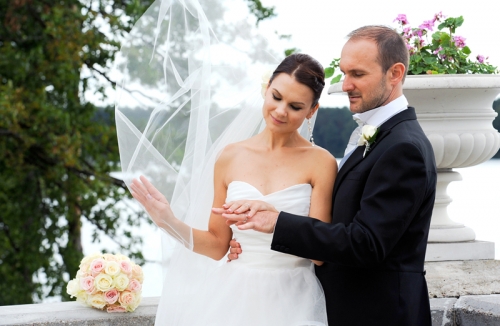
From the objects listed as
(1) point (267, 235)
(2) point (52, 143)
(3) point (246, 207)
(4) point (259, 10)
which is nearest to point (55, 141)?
(2) point (52, 143)

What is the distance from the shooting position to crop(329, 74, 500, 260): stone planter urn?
13.8ft

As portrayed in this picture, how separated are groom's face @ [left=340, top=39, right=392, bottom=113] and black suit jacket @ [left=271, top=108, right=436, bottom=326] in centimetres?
12

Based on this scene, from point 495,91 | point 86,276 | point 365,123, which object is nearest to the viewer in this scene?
point 365,123

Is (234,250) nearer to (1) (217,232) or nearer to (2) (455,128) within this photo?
(1) (217,232)

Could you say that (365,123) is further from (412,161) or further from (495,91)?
(495,91)

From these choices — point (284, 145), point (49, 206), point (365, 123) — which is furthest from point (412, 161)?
point (49, 206)

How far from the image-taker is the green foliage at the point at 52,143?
8.29 m

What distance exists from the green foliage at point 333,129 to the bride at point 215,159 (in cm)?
65

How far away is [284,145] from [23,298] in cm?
760

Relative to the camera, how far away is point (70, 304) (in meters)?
3.72

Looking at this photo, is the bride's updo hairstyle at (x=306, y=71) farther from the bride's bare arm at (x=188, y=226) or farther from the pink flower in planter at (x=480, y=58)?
the pink flower in planter at (x=480, y=58)

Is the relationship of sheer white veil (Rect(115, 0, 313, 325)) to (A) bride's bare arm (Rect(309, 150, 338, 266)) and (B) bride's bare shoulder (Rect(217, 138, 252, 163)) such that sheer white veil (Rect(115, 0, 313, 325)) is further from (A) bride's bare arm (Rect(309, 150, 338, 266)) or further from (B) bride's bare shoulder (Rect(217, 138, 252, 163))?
(A) bride's bare arm (Rect(309, 150, 338, 266))

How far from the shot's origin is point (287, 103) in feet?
9.28

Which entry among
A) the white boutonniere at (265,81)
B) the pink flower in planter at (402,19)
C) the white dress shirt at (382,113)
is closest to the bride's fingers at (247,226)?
the white dress shirt at (382,113)
